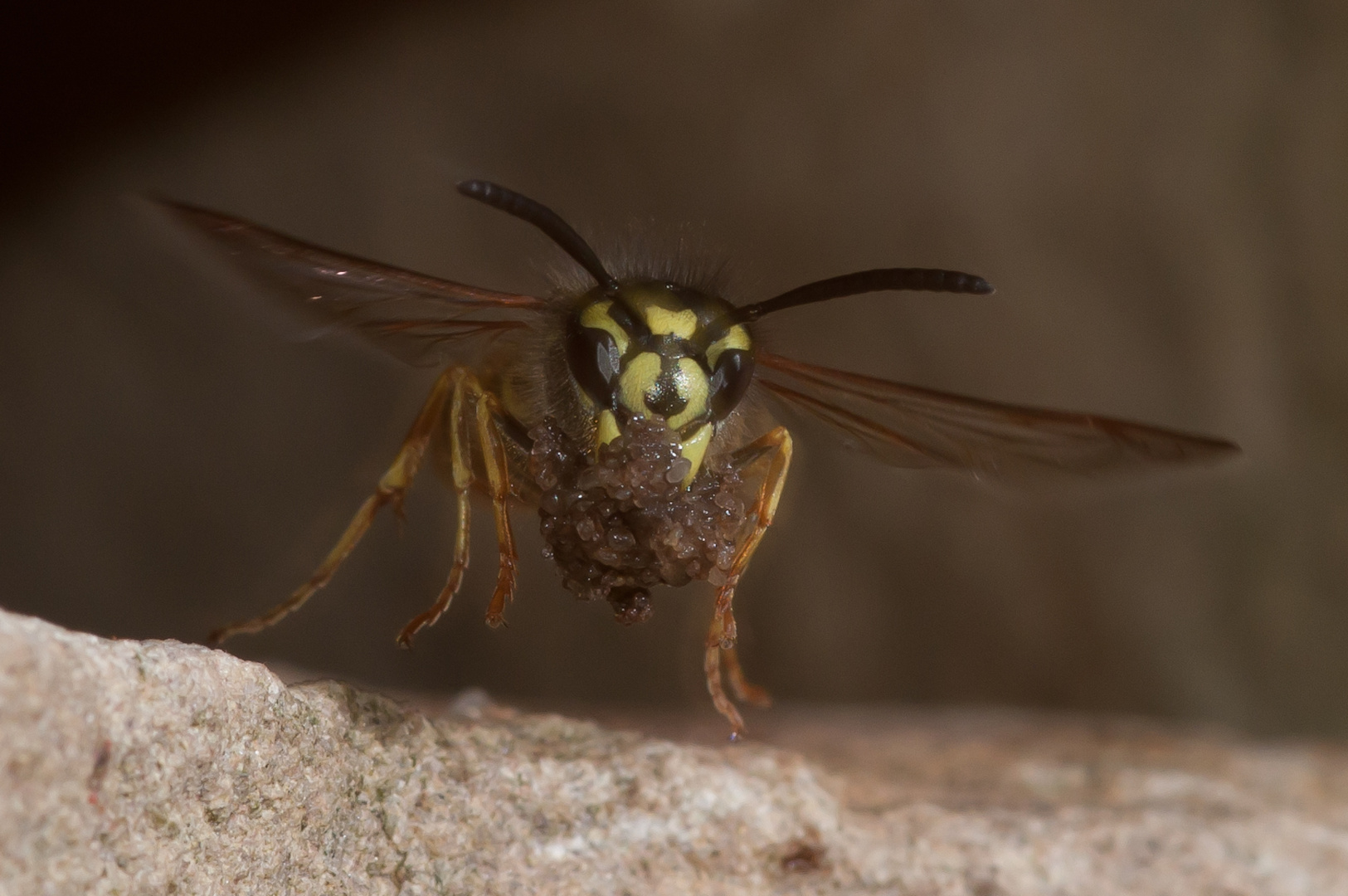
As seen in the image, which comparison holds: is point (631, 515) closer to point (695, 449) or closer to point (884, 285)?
point (695, 449)

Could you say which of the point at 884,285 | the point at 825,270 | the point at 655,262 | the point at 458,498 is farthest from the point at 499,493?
the point at 825,270

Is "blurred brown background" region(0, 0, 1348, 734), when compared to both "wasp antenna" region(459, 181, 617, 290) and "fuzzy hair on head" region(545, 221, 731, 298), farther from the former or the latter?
"wasp antenna" region(459, 181, 617, 290)

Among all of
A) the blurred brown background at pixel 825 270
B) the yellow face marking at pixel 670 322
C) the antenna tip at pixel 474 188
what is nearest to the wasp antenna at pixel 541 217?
the antenna tip at pixel 474 188

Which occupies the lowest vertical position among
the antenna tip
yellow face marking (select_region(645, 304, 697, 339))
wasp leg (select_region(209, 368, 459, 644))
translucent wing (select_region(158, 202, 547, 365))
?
wasp leg (select_region(209, 368, 459, 644))

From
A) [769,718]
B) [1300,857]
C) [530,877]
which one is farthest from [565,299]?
[769,718]

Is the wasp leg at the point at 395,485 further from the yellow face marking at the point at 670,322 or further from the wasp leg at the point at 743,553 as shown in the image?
the wasp leg at the point at 743,553

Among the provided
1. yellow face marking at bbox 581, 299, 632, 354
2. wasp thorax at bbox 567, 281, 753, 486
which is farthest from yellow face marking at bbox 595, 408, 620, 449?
yellow face marking at bbox 581, 299, 632, 354
